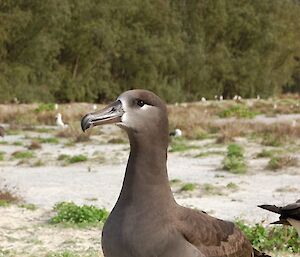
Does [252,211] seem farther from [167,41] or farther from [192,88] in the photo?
[192,88]

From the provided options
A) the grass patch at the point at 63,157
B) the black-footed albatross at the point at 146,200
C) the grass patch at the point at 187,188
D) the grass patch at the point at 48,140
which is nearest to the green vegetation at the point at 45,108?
the grass patch at the point at 48,140

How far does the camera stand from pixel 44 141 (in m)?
18.8

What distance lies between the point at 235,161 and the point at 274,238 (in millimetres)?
6810

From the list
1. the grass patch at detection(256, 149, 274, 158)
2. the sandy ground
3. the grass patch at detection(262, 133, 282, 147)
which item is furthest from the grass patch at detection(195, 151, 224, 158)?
the grass patch at detection(262, 133, 282, 147)

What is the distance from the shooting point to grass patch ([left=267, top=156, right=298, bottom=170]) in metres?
13.1

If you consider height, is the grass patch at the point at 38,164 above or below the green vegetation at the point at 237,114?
below

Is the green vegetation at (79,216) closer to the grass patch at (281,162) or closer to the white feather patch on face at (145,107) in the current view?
the white feather patch on face at (145,107)

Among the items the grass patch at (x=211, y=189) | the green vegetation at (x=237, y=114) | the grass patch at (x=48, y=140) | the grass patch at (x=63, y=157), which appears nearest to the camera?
the grass patch at (x=211, y=189)

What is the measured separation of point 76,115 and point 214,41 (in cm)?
2756

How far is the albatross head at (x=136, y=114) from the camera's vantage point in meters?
3.16

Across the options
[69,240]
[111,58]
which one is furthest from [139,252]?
[111,58]

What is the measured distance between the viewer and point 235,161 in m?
13.7

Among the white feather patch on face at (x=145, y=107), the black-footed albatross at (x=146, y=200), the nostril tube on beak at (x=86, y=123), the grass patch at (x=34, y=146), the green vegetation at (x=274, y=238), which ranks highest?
the white feather patch on face at (x=145, y=107)

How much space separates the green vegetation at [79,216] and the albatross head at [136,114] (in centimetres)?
499
